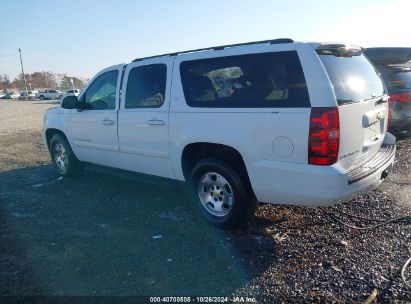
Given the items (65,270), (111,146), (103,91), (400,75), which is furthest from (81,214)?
(400,75)

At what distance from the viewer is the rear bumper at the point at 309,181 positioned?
10.1 ft

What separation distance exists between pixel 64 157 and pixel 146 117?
270cm

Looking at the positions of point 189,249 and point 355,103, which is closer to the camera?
point 355,103

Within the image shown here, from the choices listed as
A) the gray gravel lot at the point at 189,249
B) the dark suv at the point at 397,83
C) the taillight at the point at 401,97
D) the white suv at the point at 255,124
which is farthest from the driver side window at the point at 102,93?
the taillight at the point at 401,97

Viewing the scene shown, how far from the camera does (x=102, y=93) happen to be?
5.32 metres

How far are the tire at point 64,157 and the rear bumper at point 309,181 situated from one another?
12.7 feet

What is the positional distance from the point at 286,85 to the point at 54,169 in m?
5.56

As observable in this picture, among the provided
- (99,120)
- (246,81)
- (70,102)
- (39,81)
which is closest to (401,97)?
(246,81)

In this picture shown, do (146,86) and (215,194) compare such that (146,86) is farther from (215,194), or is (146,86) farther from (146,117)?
(215,194)

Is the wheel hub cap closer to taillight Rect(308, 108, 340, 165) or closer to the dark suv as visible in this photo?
taillight Rect(308, 108, 340, 165)

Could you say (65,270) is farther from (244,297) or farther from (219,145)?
(219,145)

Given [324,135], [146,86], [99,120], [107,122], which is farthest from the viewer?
[99,120]

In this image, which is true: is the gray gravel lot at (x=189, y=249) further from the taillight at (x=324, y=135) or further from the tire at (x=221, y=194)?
the taillight at (x=324, y=135)

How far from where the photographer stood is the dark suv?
634 cm
